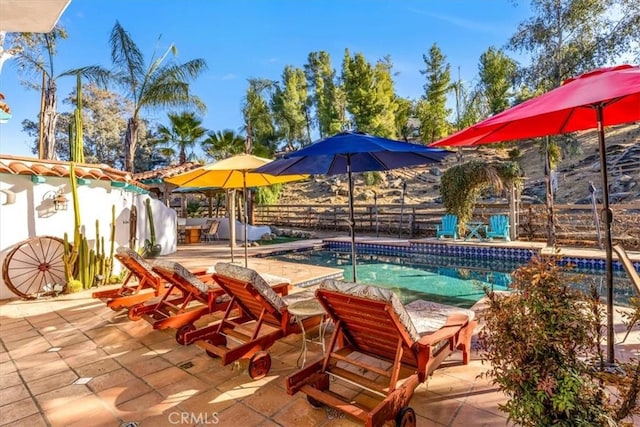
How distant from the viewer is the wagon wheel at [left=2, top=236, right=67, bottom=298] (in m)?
5.97

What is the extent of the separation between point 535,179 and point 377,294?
25153 mm

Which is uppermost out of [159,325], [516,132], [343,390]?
[516,132]

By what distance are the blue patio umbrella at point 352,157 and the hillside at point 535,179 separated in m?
11.9

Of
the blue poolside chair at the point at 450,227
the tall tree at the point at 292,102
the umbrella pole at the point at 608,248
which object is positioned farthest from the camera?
the tall tree at the point at 292,102

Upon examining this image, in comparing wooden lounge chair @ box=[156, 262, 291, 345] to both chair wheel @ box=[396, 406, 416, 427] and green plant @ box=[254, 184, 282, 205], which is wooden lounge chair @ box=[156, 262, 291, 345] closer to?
chair wheel @ box=[396, 406, 416, 427]

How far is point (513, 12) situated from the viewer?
1150cm

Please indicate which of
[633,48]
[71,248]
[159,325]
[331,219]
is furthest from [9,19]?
[331,219]

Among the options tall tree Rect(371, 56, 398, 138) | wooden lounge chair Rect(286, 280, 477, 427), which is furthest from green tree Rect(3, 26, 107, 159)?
tall tree Rect(371, 56, 398, 138)

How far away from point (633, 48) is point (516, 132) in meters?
10.6

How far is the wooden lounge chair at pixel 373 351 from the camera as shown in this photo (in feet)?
7.07

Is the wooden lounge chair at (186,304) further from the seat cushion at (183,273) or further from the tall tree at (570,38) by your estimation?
the tall tree at (570,38)

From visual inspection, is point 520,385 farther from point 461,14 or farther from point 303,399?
point 461,14

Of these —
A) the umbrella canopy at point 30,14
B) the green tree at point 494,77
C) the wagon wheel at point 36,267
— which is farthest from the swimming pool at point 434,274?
the green tree at point 494,77

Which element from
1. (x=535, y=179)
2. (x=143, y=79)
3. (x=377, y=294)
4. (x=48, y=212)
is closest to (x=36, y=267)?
(x=48, y=212)
